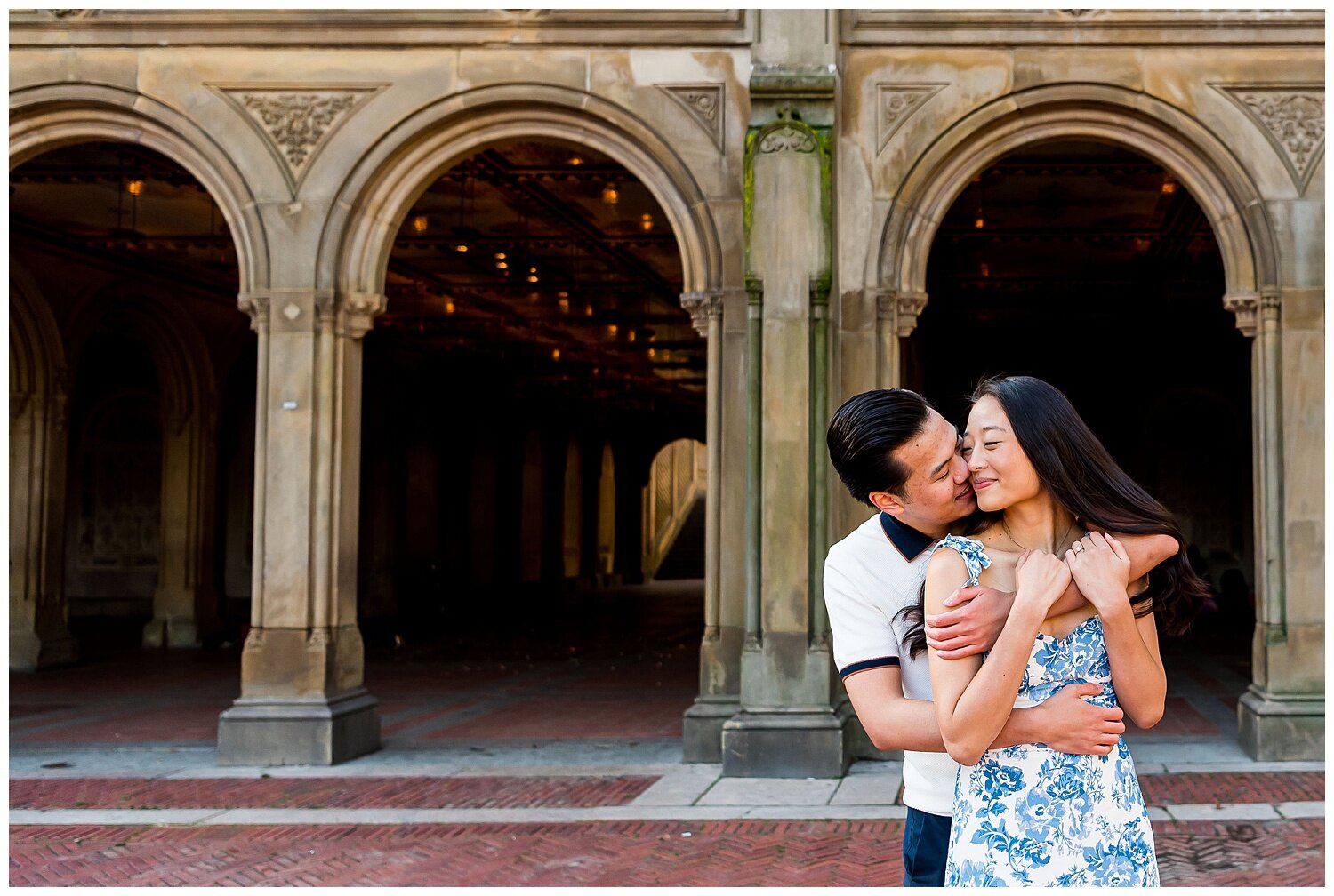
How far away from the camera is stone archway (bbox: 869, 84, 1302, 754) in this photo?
9.49 meters

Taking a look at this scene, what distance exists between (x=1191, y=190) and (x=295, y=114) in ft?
22.7

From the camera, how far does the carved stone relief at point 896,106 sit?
9.70 meters

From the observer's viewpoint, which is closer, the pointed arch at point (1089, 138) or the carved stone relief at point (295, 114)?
the pointed arch at point (1089, 138)

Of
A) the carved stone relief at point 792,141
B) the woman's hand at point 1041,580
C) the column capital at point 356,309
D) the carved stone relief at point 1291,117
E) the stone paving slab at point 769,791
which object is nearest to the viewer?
the woman's hand at point 1041,580

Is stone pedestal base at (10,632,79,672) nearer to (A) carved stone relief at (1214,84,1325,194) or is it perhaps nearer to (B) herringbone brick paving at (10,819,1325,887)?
(B) herringbone brick paving at (10,819,1325,887)

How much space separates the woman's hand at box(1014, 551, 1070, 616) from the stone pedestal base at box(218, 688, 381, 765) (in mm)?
8013

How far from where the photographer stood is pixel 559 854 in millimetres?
6816

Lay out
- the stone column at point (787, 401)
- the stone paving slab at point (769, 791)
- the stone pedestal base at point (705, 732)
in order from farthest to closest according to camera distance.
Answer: the stone pedestal base at point (705, 732) → the stone column at point (787, 401) → the stone paving slab at point (769, 791)

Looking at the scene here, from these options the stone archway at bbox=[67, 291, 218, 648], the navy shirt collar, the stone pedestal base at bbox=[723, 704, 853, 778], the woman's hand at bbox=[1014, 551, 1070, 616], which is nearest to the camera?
the woman's hand at bbox=[1014, 551, 1070, 616]

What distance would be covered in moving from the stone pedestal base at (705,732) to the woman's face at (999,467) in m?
7.23

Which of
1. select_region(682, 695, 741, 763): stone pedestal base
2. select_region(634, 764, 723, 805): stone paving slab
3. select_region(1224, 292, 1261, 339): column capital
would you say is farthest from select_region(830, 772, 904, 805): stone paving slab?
select_region(1224, 292, 1261, 339): column capital

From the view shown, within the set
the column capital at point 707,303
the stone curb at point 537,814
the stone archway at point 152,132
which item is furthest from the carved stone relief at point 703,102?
the stone curb at point 537,814

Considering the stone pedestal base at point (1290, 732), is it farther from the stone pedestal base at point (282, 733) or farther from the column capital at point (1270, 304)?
the stone pedestal base at point (282, 733)

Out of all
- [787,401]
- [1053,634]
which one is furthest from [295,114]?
[1053,634]
